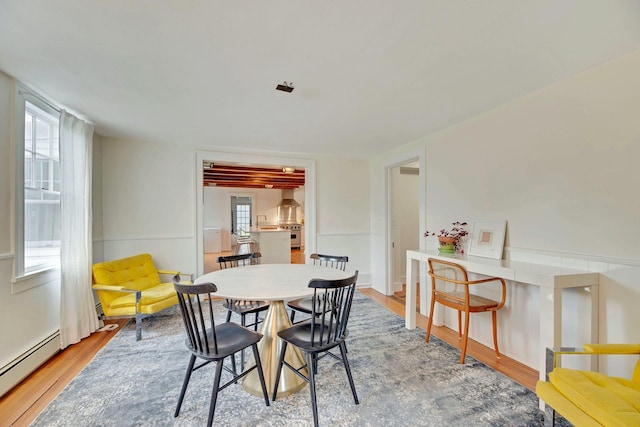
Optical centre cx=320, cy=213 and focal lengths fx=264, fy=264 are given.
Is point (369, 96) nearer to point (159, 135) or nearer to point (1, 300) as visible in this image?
point (159, 135)

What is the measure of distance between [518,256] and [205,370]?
287cm

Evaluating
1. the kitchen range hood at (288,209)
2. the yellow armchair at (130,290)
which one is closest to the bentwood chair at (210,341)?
the yellow armchair at (130,290)

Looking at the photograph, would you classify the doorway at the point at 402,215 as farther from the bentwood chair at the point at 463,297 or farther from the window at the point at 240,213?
the window at the point at 240,213

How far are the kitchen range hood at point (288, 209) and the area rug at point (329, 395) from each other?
7.45 meters

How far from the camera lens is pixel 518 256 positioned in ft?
7.68

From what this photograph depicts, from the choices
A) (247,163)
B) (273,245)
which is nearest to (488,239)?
(247,163)

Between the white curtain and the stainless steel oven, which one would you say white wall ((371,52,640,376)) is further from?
the stainless steel oven

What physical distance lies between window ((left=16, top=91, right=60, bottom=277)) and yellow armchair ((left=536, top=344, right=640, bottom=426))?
365cm

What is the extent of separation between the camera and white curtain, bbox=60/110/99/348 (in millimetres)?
2535

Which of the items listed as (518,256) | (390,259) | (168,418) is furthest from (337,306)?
(390,259)

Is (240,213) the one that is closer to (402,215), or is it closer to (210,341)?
(402,215)

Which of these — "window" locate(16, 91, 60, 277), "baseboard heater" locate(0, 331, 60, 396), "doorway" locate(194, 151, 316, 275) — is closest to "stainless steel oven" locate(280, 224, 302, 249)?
"doorway" locate(194, 151, 316, 275)

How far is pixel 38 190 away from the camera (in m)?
2.40

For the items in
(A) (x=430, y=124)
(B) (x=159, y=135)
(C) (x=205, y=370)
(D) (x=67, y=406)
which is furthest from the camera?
(B) (x=159, y=135)
